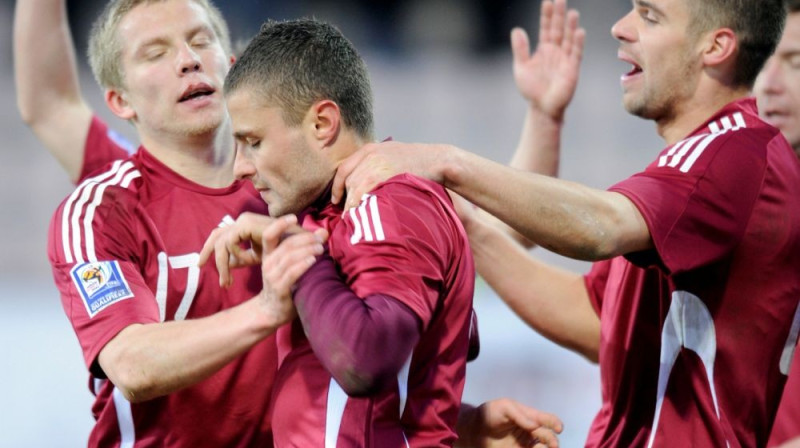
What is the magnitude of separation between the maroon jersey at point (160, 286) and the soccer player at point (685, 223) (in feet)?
2.15

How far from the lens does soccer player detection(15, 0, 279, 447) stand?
2557 millimetres

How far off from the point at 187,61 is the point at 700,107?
1518 millimetres

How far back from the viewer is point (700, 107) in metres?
3.11

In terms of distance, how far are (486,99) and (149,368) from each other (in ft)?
27.6

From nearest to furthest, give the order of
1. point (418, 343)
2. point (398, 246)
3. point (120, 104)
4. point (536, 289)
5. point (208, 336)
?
point (398, 246) → point (418, 343) → point (208, 336) → point (120, 104) → point (536, 289)

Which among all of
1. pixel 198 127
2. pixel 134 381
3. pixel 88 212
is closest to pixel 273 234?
pixel 134 381

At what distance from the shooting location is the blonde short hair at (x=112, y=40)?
323 cm

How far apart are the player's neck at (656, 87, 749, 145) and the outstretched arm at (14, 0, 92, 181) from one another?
2339mm

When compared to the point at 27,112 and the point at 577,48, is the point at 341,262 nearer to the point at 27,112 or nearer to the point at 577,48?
the point at 577,48

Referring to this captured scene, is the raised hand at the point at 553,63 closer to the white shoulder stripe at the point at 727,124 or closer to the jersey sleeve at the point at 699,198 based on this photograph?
the white shoulder stripe at the point at 727,124

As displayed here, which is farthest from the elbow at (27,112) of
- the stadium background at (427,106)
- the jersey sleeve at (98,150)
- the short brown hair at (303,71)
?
the stadium background at (427,106)

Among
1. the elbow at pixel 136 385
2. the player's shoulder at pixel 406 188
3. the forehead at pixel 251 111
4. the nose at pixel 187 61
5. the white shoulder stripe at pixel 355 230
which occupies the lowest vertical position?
the elbow at pixel 136 385

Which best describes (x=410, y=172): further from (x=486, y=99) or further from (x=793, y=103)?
(x=486, y=99)

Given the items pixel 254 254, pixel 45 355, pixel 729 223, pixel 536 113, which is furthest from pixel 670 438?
pixel 45 355
